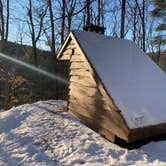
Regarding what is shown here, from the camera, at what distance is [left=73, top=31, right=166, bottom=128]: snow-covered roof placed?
22.1 ft

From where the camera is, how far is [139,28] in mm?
27031

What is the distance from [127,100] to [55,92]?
40.4ft

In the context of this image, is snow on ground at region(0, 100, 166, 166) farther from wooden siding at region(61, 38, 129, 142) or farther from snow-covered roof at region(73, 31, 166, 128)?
snow-covered roof at region(73, 31, 166, 128)

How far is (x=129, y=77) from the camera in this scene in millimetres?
7711

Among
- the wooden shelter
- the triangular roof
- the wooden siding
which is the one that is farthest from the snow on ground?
the triangular roof

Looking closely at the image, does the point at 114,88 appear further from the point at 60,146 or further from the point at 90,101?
the point at 60,146

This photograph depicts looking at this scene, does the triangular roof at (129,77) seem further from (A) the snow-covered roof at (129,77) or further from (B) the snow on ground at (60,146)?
(B) the snow on ground at (60,146)

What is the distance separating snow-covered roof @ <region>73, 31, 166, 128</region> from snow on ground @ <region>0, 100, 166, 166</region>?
0.80 m

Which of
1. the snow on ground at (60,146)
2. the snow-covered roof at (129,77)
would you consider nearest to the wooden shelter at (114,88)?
the snow-covered roof at (129,77)

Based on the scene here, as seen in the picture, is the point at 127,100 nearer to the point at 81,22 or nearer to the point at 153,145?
the point at 153,145

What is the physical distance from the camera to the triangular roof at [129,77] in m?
6.74

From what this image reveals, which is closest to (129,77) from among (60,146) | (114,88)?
(114,88)

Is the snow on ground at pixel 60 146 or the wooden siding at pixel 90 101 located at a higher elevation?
the wooden siding at pixel 90 101

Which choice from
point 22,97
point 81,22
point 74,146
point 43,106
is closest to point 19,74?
point 22,97
